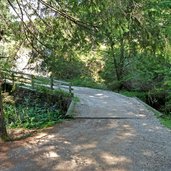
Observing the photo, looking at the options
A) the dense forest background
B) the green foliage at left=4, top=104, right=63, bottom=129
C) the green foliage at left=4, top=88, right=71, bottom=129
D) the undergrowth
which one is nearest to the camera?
the dense forest background

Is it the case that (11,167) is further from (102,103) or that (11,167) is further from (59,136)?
(102,103)

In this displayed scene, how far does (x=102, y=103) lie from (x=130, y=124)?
379cm

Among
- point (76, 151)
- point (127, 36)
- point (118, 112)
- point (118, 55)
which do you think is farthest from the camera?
point (118, 55)

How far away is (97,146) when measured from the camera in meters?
8.89

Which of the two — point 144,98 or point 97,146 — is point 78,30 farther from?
point 144,98

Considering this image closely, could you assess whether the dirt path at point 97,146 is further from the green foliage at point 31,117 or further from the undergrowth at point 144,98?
the green foliage at point 31,117

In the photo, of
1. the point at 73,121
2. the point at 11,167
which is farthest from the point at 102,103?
the point at 11,167

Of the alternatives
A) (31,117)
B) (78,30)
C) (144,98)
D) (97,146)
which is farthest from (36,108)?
(97,146)

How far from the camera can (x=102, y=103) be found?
14891 mm

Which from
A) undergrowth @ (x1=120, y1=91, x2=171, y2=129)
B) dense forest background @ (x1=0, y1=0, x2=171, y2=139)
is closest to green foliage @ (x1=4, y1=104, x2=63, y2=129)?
dense forest background @ (x1=0, y1=0, x2=171, y2=139)

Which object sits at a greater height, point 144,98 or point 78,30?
point 78,30

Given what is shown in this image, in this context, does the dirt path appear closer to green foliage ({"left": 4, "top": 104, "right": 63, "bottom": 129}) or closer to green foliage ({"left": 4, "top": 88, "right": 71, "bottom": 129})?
green foliage ({"left": 4, "top": 104, "right": 63, "bottom": 129})

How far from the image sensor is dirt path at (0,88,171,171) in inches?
303

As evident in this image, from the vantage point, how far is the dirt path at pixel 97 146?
7707mm
